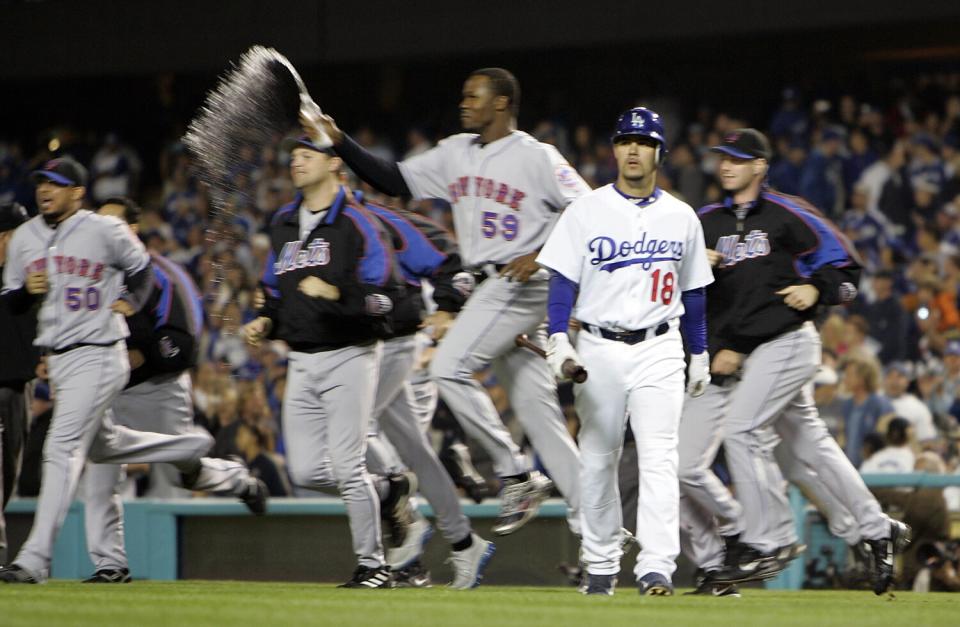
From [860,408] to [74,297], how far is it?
19.9 ft

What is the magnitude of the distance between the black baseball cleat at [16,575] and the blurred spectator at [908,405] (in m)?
6.14

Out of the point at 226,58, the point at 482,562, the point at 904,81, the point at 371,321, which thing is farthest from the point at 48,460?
the point at 904,81

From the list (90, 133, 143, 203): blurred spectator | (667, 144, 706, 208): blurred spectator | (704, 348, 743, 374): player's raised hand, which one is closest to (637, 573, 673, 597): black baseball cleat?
(704, 348, 743, 374): player's raised hand

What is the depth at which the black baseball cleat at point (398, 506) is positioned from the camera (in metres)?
7.42

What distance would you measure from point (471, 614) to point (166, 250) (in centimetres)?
1241

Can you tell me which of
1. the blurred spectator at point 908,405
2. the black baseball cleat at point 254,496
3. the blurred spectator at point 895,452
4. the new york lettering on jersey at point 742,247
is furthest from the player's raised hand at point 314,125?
the blurred spectator at point 908,405

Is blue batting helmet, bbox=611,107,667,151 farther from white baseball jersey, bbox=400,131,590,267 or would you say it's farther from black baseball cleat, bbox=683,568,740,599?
black baseball cleat, bbox=683,568,740,599

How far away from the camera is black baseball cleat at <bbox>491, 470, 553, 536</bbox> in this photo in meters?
6.81

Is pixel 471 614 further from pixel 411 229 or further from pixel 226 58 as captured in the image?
pixel 226 58

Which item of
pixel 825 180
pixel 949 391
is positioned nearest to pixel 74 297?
pixel 949 391

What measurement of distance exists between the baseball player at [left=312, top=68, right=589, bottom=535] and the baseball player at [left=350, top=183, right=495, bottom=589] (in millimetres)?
403

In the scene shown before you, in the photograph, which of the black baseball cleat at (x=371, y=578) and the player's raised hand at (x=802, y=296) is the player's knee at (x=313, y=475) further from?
the player's raised hand at (x=802, y=296)

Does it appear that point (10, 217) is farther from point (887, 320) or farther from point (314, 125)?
point (887, 320)

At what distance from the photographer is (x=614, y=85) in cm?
1794
